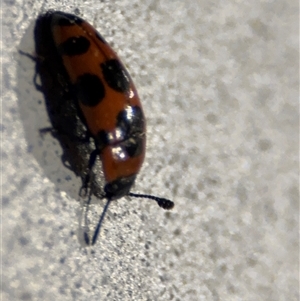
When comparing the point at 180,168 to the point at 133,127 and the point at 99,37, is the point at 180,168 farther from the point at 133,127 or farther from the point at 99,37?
the point at 99,37

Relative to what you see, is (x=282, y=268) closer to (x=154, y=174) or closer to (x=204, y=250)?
(x=204, y=250)

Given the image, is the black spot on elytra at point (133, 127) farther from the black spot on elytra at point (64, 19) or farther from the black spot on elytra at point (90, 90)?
the black spot on elytra at point (64, 19)

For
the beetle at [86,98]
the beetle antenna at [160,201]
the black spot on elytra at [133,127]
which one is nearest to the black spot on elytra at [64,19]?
the beetle at [86,98]

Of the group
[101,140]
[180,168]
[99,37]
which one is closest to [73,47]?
[99,37]

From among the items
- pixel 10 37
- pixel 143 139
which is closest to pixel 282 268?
pixel 143 139

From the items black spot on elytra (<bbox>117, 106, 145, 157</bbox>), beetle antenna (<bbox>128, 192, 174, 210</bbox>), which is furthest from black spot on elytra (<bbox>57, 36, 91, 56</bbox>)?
beetle antenna (<bbox>128, 192, 174, 210</bbox>)

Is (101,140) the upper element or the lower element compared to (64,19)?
lower
